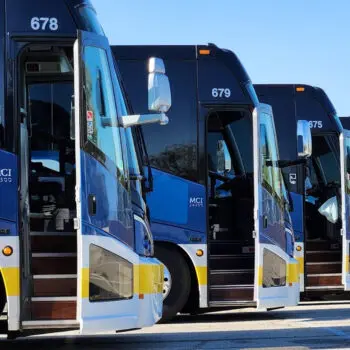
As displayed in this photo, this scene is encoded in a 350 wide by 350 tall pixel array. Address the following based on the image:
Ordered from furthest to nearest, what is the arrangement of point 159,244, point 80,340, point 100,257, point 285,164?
point 285,164
point 159,244
point 80,340
point 100,257

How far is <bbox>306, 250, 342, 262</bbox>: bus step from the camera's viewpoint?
13969 millimetres

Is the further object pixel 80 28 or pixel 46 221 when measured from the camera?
pixel 46 221

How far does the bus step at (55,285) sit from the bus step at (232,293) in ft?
11.2

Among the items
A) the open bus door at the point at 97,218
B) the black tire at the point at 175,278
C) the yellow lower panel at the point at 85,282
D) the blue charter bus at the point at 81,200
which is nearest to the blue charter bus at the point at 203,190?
the black tire at the point at 175,278

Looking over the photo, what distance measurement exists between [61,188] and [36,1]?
2.57 metres

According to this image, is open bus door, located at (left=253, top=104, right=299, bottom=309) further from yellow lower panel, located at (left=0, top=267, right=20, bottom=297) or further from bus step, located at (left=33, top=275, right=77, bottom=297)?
yellow lower panel, located at (left=0, top=267, right=20, bottom=297)

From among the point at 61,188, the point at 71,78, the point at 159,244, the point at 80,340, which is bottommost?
the point at 80,340

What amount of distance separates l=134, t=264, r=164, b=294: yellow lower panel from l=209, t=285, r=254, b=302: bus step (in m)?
2.65

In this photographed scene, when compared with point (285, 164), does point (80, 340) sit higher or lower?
lower

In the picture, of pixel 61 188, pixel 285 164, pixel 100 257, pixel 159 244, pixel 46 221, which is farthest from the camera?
pixel 285 164

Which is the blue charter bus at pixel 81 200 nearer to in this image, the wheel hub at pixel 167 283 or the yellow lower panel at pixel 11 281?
the yellow lower panel at pixel 11 281

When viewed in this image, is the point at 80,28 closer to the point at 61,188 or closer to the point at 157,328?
the point at 61,188

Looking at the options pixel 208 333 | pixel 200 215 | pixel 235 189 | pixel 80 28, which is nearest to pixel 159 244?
pixel 200 215

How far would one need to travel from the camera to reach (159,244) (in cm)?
1037
